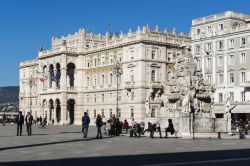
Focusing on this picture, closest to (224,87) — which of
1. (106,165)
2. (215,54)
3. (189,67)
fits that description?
(215,54)

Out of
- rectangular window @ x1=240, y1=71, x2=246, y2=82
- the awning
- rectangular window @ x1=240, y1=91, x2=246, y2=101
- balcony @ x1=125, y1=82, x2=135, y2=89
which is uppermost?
rectangular window @ x1=240, y1=71, x2=246, y2=82

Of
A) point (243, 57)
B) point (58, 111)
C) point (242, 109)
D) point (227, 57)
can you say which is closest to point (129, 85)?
point (227, 57)

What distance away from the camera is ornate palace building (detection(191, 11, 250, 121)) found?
71.0 metres

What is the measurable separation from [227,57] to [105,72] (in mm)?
27054

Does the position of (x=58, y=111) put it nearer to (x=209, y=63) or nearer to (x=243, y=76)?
(x=209, y=63)

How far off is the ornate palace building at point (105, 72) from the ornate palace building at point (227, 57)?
26.6 ft

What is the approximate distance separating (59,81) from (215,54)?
1467 inches

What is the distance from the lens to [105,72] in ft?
309

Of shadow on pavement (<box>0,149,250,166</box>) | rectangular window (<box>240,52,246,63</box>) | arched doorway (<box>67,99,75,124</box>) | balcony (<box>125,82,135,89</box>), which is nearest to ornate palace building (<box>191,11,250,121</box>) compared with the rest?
rectangular window (<box>240,52,246,63</box>)

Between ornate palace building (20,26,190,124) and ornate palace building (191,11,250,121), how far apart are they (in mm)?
8110

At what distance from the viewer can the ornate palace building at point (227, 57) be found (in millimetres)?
71000

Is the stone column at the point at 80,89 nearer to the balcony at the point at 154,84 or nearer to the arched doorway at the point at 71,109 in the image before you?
the arched doorway at the point at 71,109

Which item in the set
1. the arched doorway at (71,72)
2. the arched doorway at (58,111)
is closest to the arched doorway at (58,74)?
the arched doorway at (71,72)

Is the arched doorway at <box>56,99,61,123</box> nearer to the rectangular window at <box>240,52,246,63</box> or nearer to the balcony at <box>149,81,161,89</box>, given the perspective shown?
the balcony at <box>149,81,161,89</box>
